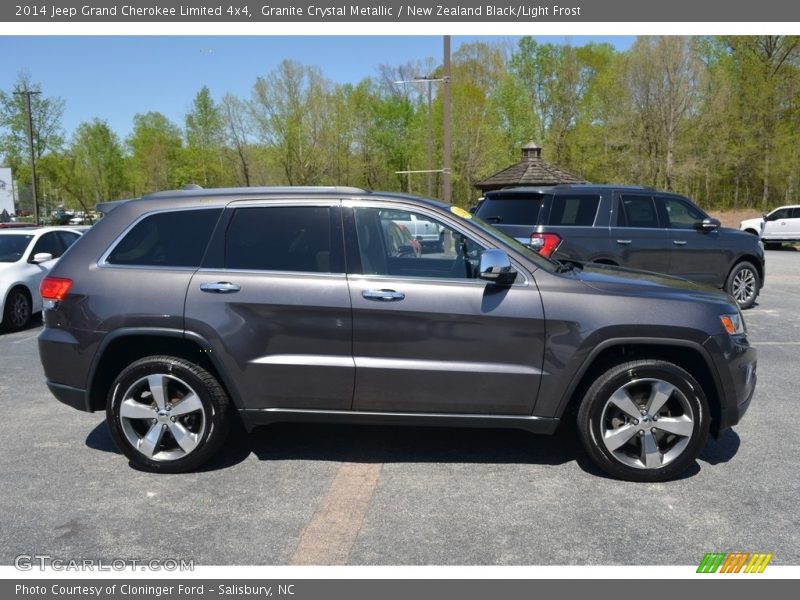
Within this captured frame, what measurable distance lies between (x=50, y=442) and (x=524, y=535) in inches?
142

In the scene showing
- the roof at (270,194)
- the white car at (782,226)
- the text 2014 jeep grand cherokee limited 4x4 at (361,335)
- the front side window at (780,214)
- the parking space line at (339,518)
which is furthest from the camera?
the front side window at (780,214)

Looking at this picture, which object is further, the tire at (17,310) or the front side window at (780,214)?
the front side window at (780,214)

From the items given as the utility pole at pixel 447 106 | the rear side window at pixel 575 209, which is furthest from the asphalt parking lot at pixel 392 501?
the utility pole at pixel 447 106

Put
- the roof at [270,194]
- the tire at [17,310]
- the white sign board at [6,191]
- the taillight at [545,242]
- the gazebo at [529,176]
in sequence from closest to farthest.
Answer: the roof at [270,194]
the taillight at [545,242]
the tire at [17,310]
the gazebo at [529,176]
the white sign board at [6,191]

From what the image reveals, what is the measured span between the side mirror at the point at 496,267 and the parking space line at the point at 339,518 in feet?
4.87

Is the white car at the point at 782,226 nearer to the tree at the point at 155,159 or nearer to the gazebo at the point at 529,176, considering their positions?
the gazebo at the point at 529,176

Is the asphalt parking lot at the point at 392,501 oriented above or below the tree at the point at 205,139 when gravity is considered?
below

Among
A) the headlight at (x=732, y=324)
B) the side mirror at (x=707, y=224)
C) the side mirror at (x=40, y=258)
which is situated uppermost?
the side mirror at (x=707, y=224)

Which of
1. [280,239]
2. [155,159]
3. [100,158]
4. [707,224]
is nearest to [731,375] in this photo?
[280,239]

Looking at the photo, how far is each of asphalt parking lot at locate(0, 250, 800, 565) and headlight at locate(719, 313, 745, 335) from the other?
3.05 ft

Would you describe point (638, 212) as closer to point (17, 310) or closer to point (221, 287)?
point (221, 287)

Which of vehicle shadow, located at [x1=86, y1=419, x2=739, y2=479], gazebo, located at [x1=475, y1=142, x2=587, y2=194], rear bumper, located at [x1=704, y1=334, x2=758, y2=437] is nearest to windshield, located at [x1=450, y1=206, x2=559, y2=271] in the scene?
rear bumper, located at [x1=704, y1=334, x2=758, y2=437]

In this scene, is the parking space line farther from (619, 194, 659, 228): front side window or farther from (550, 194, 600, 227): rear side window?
(619, 194, 659, 228): front side window

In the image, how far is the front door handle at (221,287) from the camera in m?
4.10
